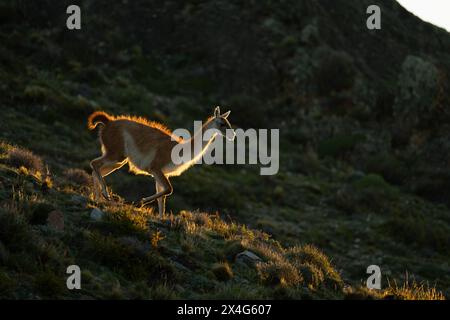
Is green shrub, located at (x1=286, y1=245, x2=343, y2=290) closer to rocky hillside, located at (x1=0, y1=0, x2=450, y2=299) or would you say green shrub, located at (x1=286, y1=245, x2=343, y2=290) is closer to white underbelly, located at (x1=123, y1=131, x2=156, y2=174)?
rocky hillside, located at (x1=0, y1=0, x2=450, y2=299)

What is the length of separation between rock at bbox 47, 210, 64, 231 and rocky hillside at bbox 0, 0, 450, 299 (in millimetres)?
27

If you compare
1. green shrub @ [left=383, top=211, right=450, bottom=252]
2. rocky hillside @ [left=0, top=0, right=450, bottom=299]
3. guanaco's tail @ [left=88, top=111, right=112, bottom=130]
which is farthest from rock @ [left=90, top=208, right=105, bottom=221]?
green shrub @ [left=383, top=211, right=450, bottom=252]

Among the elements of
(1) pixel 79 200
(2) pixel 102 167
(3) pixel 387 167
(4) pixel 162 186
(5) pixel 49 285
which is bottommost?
(5) pixel 49 285

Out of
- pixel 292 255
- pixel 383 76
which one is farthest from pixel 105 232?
pixel 383 76

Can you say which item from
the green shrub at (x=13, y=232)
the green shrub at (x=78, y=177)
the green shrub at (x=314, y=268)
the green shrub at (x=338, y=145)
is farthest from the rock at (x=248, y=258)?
the green shrub at (x=338, y=145)

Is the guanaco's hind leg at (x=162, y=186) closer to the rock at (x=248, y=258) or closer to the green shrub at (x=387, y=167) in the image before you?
the rock at (x=248, y=258)

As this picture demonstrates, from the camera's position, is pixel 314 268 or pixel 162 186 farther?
pixel 162 186

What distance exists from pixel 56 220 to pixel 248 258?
3040 mm

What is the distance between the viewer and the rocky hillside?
8523 mm

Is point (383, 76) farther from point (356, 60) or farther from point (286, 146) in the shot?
point (286, 146)

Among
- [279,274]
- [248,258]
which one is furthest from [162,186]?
[279,274]

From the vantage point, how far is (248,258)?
983 cm

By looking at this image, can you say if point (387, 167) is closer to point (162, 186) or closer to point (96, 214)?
point (162, 186)

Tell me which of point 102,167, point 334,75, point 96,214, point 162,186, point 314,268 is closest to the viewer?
point 96,214
